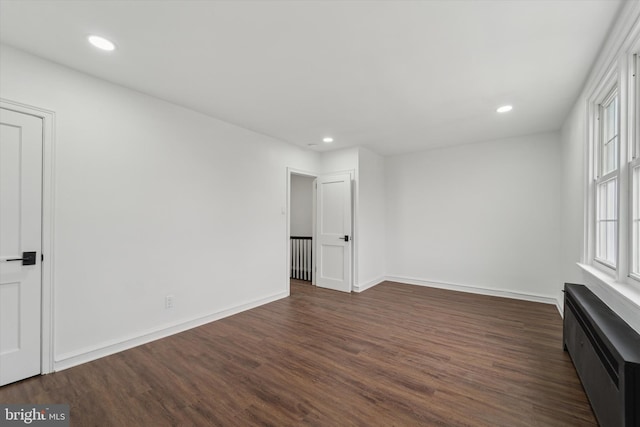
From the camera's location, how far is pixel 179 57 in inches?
87.6

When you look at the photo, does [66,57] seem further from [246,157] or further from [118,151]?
[246,157]

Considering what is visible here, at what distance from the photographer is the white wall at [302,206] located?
6.66 m

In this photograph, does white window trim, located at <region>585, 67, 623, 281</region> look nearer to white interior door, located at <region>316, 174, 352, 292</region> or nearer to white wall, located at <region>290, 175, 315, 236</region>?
white interior door, located at <region>316, 174, 352, 292</region>

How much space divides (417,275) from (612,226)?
11.2ft

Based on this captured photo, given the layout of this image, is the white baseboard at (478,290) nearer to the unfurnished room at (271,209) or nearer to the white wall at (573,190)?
the unfurnished room at (271,209)

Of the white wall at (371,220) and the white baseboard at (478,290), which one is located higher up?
the white wall at (371,220)

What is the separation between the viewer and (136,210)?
2.80 metres

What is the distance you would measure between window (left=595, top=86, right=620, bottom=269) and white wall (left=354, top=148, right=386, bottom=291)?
10.0ft

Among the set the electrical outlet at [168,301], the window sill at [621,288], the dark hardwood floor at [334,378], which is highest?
the window sill at [621,288]

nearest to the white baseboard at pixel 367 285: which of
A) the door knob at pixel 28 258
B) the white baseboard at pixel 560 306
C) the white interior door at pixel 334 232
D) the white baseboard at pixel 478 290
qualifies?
the white interior door at pixel 334 232

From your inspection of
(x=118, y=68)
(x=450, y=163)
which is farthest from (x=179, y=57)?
(x=450, y=163)

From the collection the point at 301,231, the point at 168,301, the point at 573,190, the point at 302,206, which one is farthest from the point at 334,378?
the point at 302,206

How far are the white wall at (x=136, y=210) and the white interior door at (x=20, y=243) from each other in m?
0.13

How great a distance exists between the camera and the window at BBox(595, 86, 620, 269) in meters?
2.19
